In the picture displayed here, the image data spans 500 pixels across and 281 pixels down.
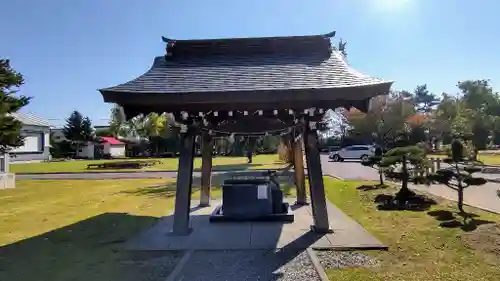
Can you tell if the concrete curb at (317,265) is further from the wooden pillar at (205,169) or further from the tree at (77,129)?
the tree at (77,129)

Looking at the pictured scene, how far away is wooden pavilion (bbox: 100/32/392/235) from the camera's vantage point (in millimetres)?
6395

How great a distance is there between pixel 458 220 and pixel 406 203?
233 centimetres

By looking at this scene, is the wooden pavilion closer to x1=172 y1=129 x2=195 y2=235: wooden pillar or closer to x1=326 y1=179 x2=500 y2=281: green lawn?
x1=172 y1=129 x2=195 y2=235: wooden pillar

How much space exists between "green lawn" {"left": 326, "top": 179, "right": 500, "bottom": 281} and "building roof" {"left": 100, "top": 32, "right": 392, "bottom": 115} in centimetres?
254

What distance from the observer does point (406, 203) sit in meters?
10.2

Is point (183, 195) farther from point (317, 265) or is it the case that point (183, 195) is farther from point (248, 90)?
point (317, 265)

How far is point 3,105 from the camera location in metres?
11.3

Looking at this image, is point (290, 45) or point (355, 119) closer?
point (290, 45)

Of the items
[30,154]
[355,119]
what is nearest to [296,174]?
[355,119]

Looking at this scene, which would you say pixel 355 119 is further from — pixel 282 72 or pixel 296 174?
pixel 282 72

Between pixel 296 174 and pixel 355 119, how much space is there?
1146 inches

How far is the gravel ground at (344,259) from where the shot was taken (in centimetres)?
520

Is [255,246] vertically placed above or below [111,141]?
below

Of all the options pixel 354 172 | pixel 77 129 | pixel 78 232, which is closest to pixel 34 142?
pixel 77 129
